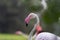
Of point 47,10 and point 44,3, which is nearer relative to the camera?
point 44,3

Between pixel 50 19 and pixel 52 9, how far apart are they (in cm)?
16

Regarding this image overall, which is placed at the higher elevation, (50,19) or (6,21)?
(6,21)

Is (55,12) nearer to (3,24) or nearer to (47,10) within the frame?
(47,10)

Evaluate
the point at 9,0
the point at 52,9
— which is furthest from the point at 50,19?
the point at 9,0

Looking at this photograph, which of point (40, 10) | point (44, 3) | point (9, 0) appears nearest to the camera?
point (44, 3)

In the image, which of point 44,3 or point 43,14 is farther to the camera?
point 43,14

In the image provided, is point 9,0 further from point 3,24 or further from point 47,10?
point 47,10

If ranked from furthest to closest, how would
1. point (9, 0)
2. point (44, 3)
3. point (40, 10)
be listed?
point (9, 0) → point (40, 10) → point (44, 3)

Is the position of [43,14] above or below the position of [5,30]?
below

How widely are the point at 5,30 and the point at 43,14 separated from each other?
7291mm

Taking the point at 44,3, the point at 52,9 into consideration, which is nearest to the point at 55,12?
the point at 52,9

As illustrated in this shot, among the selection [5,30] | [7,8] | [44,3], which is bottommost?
[44,3]

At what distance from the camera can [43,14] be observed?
13.1 ft

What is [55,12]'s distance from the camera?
158 inches
